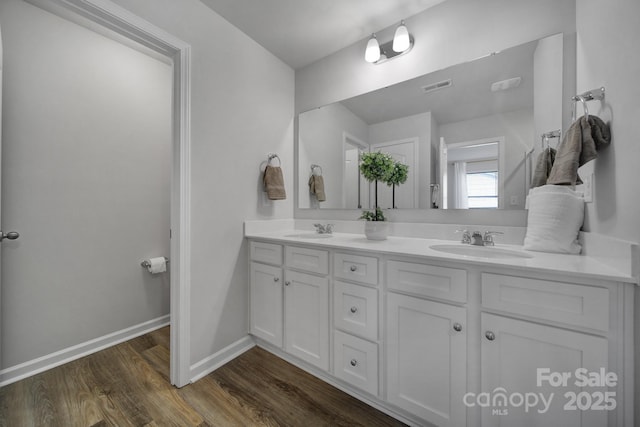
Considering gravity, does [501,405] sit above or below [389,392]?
above

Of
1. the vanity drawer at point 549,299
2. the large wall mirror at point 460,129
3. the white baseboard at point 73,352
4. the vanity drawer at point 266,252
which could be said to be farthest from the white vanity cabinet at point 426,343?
the white baseboard at point 73,352

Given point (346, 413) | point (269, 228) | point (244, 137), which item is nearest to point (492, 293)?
point (346, 413)

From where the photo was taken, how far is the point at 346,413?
4.21ft

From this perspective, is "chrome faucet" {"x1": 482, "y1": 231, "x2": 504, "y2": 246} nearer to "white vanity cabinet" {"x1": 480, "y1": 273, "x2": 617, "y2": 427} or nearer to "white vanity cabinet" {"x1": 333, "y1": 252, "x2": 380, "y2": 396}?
"white vanity cabinet" {"x1": 480, "y1": 273, "x2": 617, "y2": 427}

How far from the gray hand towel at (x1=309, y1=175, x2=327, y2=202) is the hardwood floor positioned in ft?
4.26

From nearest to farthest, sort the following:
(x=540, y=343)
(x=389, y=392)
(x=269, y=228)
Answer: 1. (x=540, y=343)
2. (x=389, y=392)
3. (x=269, y=228)

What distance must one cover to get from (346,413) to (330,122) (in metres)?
2.00

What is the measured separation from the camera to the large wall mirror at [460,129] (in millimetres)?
1346

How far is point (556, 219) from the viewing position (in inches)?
44.7

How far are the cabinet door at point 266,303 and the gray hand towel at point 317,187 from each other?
77 centimetres

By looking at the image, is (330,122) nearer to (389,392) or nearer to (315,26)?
(315,26)

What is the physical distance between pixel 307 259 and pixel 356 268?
1.13 feet

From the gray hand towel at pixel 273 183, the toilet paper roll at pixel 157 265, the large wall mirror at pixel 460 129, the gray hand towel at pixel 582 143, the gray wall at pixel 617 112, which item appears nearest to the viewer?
the gray wall at pixel 617 112

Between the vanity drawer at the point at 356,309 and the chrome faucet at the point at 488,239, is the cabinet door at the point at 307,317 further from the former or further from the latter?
the chrome faucet at the point at 488,239
